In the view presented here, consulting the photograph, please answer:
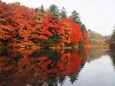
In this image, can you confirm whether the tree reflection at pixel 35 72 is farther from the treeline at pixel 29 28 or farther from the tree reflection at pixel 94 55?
the treeline at pixel 29 28

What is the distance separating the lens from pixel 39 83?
14.5m

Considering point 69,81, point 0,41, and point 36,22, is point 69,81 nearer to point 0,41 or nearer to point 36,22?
point 0,41

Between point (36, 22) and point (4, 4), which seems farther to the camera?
point (36, 22)

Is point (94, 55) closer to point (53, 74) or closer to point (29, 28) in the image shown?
point (29, 28)

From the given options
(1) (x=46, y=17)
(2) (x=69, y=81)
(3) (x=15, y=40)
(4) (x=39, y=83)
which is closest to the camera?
(4) (x=39, y=83)

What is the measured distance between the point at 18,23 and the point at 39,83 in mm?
42013

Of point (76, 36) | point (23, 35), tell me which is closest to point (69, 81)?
point (23, 35)

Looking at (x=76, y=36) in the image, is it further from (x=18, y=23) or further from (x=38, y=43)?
(x=18, y=23)

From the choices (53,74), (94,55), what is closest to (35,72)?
(53,74)

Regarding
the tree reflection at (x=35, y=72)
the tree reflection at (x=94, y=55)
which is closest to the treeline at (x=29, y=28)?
the tree reflection at (x=94, y=55)

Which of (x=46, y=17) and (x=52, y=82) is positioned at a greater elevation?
(x=46, y=17)

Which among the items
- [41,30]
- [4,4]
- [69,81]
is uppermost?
[4,4]

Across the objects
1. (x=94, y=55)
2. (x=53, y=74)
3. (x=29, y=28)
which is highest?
(x=29, y=28)

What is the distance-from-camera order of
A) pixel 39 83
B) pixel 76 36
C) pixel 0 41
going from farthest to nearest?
pixel 76 36 < pixel 0 41 < pixel 39 83
